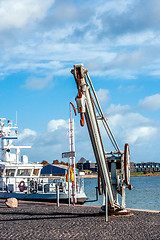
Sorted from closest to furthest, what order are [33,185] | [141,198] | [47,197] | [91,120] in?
[91,120] < [47,197] < [33,185] < [141,198]

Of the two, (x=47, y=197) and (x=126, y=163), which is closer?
(x=126, y=163)

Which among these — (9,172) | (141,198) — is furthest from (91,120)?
(141,198)

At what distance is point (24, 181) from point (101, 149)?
1602cm

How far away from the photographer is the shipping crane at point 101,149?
42.1 feet

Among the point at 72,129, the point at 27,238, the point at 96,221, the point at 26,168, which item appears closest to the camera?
the point at 27,238

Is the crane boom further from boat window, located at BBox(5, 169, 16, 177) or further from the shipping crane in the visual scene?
boat window, located at BBox(5, 169, 16, 177)

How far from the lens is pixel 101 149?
44.1ft

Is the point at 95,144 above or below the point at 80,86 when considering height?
below

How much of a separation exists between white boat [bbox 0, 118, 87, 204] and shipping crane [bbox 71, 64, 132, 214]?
965cm

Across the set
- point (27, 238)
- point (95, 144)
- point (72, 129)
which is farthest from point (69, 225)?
point (72, 129)

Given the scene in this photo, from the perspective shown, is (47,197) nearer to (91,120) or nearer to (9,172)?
(9,172)

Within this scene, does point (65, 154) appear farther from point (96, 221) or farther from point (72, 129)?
point (96, 221)

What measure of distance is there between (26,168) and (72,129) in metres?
10.1

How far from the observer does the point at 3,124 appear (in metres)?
30.7
